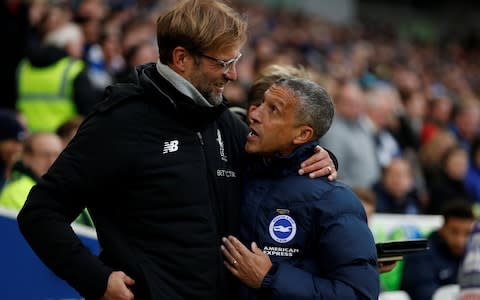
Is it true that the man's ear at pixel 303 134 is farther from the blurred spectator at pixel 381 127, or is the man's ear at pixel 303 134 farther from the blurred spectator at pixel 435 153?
the blurred spectator at pixel 435 153

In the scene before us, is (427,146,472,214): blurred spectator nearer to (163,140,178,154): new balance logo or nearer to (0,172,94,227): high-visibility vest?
(0,172,94,227): high-visibility vest

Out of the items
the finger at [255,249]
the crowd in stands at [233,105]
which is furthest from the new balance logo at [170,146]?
the crowd in stands at [233,105]

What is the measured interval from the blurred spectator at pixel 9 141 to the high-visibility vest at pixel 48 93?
2.09ft

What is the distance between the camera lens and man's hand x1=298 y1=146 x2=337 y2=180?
3.37 m

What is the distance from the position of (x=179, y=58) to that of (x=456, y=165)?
21.4 ft

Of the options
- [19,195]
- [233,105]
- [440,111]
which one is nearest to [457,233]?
[233,105]

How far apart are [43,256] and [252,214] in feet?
2.55

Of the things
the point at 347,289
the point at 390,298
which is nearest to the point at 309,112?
the point at 347,289

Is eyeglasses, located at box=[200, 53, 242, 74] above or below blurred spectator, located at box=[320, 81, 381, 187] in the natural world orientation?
above

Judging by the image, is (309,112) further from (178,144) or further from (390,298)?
(390,298)

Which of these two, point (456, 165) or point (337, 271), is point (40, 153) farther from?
point (456, 165)

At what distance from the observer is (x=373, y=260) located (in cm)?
322

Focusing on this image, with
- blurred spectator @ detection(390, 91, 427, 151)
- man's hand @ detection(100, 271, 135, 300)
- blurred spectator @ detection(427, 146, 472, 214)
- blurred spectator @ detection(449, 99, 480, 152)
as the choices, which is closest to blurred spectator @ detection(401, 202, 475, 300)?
blurred spectator @ detection(427, 146, 472, 214)

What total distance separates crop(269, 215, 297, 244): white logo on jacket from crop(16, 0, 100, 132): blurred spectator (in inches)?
157
